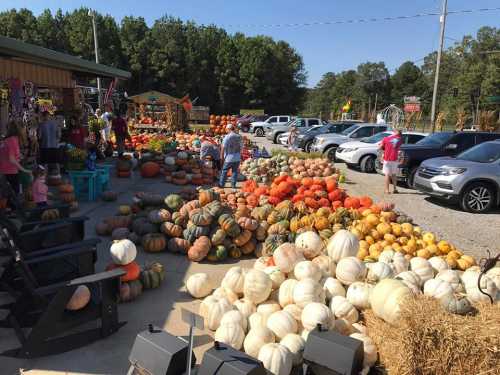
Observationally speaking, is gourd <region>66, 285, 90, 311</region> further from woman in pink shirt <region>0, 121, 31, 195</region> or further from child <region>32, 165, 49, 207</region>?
woman in pink shirt <region>0, 121, 31, 195</region>

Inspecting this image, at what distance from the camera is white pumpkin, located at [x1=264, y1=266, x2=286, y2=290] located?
4.35 m

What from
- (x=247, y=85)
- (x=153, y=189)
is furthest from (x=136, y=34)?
(x=153, y=189)

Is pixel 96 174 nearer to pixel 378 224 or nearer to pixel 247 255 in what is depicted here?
pixel 247 255

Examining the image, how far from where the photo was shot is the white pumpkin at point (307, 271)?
13.6ft

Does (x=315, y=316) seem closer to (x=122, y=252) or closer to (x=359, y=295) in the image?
(x=359, y=295)

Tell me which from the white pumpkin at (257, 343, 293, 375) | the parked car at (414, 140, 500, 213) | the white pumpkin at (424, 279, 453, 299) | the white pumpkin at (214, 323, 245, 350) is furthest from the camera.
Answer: the parked car at (414, 140, 500, 213)

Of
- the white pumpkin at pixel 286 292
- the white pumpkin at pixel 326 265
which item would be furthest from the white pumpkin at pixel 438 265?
the white pumpkin at pixel 286 292

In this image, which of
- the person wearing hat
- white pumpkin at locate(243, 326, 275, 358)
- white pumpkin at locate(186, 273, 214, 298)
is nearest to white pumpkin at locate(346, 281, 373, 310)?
white pumpkin at locate(243, 326, 275, 358)

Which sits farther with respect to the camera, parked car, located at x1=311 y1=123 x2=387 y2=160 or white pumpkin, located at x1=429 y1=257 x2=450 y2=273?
parked car, located at x1=311 y1=123 x2=387 y2=160

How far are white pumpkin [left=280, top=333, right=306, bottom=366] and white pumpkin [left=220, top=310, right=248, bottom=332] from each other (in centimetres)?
44

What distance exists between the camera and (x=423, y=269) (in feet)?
14.7

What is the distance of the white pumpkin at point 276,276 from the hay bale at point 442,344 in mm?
1620

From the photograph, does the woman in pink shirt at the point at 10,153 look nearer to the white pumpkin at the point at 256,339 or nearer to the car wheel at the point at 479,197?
the white pumpkin at the point at 256,339

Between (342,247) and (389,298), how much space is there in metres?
1.32
